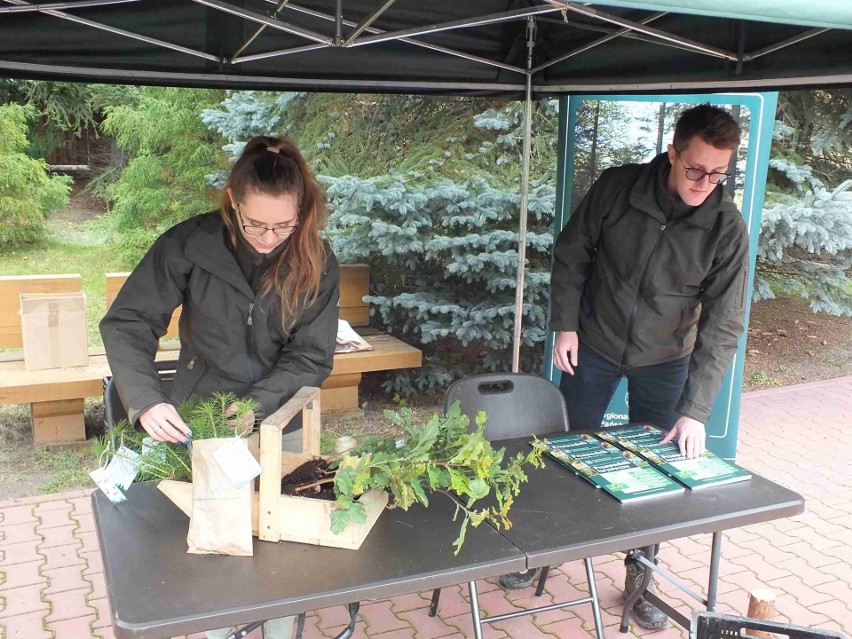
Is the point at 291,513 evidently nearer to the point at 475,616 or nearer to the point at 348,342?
the point at 475,616

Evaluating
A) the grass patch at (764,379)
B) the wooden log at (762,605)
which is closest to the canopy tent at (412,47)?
the wooden log at (762,605)

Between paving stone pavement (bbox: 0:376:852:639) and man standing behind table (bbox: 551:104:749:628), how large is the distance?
333mm

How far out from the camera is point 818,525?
3.78m

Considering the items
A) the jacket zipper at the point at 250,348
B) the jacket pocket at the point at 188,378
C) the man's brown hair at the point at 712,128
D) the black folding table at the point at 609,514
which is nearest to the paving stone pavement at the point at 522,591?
the black folding table at the point at 609,514

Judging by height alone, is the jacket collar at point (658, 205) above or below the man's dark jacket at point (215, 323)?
above

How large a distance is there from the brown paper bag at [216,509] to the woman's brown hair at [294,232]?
2.07ft

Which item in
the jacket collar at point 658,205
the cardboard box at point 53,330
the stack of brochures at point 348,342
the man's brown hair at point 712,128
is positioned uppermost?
the man's brown hair at point 712,128

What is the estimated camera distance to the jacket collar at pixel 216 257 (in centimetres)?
198

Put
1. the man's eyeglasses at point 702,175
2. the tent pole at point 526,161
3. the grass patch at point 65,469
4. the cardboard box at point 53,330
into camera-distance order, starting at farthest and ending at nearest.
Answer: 1. the cardboard box at point 53,330
2. the grass patch at point 65,469
3. the tent pole at point 526,161
4. the man's eyeglasses at point 702,175

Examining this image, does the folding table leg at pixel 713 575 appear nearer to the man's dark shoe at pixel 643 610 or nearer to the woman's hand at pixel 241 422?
the man's dark shoe at pixel 643 610

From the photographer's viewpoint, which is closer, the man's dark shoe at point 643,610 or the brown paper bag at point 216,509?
the brown paper bag at point 216,509

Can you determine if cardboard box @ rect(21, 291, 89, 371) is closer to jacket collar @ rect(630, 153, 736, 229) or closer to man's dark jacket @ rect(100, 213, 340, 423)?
man's dark jacket @ rect(100, 213, 340, 423)

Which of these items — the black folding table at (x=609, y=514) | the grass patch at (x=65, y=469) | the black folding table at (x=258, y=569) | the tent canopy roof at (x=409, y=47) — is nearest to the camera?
the black folding table at (x=258, y=569)

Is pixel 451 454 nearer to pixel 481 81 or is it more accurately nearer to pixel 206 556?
pixel 206 556
